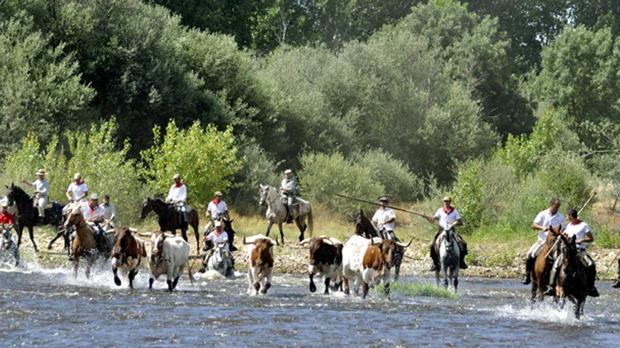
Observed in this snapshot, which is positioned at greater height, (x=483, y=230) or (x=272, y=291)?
(x=483, y=230)

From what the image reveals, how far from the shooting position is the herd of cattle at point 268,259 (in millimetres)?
32594

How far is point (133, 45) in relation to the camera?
6372 cm

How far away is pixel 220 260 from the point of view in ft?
126

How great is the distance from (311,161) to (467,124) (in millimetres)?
15413

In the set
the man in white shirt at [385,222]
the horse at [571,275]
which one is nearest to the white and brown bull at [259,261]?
the man in white shirt at [385,222]

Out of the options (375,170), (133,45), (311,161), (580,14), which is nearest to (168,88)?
(133,45)

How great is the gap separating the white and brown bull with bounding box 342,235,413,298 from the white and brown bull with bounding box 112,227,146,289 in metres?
4.99

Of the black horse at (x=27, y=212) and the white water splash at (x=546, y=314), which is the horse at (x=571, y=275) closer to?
the white water splash at (x=546, y=314)

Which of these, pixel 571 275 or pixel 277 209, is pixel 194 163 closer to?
pixel 277 209

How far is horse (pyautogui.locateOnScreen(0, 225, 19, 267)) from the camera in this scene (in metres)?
40.0

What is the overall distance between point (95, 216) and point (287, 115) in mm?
34088

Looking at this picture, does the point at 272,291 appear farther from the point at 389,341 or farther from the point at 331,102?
the point at 331,102

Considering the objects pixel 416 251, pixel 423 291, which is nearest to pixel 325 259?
pixel 423 291

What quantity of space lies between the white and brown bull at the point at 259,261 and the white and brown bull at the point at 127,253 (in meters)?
2.73
